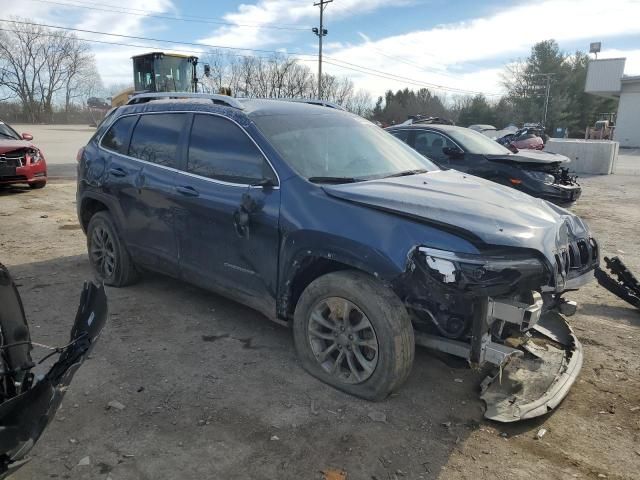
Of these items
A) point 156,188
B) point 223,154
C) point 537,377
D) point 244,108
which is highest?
point 244,108

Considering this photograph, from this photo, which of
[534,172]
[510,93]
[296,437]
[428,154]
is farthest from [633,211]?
[510,93]

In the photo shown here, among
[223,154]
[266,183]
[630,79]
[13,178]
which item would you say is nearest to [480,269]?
[266,183]

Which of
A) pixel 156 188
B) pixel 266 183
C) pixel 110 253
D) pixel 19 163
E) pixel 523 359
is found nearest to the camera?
pixel 266 183

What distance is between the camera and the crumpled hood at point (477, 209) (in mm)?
2846

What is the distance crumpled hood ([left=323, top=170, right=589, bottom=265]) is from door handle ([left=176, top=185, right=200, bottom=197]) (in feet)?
3.96

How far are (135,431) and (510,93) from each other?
7328 cm

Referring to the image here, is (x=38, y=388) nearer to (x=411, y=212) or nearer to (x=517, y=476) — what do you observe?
(x=411, y=212)

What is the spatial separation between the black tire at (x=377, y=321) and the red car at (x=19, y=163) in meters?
9.73

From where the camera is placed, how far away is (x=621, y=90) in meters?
45.7

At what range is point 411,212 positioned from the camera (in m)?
2.95

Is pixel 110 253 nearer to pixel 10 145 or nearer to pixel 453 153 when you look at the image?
pixel 453 153

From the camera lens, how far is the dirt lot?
2635 millimetres

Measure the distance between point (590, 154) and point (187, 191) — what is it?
18390 mm

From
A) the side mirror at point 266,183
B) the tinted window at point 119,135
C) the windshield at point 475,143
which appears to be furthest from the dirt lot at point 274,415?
the windshield at point 475,143
